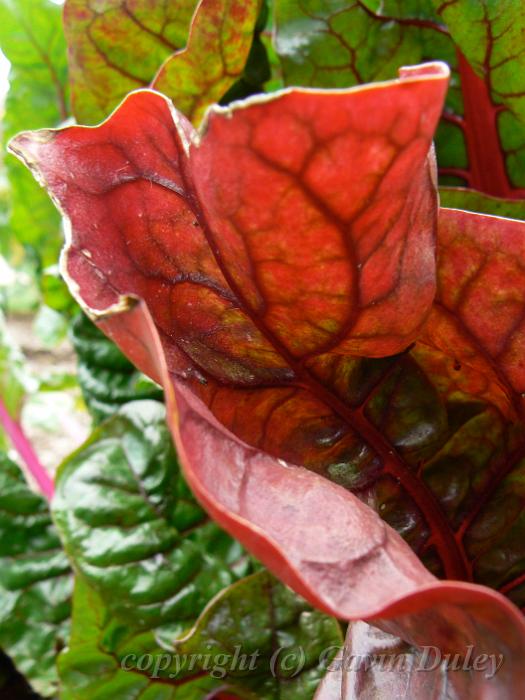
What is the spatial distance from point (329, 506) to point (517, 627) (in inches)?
4.0

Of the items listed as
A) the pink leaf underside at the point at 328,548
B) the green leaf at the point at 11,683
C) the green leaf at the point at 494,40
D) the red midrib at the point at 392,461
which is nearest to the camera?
the pink leaf underside at the point at 328,548

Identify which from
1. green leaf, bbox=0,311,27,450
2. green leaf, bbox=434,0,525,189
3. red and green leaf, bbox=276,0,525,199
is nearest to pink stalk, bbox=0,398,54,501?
green leaf, bbox=0,311,27,450

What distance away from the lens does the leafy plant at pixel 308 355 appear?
1.15 ft

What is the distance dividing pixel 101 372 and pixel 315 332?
659mm

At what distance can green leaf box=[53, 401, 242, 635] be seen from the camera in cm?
75

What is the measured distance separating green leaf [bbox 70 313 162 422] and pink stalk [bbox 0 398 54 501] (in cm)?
32

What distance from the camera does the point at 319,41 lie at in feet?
2.60

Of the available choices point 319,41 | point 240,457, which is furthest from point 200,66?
point 240,457

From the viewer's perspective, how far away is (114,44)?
2.72 ft

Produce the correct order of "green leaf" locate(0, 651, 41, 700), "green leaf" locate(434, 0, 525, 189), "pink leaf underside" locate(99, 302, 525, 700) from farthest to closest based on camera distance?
1. "green leaf" locate(0, 651, 41, 700)
2. "green leaf" locate(434, 0, 525, 189)
3. "pink leaf underside" locate(99, 302, 525, 700)

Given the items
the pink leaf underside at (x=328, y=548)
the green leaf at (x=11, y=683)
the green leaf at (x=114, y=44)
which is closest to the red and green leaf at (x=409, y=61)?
the green leaf at (x=114, y=44)

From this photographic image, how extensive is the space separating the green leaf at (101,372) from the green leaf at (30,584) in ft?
0.56

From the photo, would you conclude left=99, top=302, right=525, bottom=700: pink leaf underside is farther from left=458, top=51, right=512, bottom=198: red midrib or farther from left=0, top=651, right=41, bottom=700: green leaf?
left=0, top=651, right=41, bottom=700: green leaf

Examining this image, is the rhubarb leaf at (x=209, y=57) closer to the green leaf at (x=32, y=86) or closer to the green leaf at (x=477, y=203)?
the green leaf at (x=477, y=203)
